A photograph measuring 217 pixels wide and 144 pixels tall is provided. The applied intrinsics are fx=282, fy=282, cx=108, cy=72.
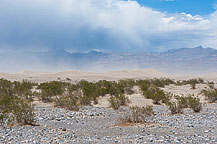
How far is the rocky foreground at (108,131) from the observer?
1032 centimetres

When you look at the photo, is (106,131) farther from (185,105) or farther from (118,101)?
(185,105)

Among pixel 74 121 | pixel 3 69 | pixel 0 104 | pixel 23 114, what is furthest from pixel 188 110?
pixel 3 69

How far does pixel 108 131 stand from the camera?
1241 cm

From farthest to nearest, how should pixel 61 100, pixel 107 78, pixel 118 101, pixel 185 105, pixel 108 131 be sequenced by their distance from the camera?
1. pixel 107 78
2. pixel 118 101
3. pixel 61 100
4. pixel 185 105
5. pixel 108 131

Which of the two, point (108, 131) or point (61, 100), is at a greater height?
point (61, 100)

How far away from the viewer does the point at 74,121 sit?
49.5 ft

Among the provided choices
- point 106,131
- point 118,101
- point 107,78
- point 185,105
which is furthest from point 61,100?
point 107,78

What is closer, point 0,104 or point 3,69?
point 0,104

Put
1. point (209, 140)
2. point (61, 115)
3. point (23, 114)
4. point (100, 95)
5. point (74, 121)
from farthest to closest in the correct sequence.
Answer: point (100, 95), point (61, 115), point (74, 121), point (23, 114), point (209, 140)

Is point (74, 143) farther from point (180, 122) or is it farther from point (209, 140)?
point (180, 122)

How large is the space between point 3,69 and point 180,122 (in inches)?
7797

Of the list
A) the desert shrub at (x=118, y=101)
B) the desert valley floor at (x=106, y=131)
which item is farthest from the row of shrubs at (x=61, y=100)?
the desert valley floor at (x=106, y=131)

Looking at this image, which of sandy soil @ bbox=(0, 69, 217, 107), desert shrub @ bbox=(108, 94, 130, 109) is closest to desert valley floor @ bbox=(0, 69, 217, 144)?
desert shrub @ bbox=(108, 94, 130, 109)

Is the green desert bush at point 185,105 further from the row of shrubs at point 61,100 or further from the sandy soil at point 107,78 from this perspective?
the sandy soil at point 107,78
